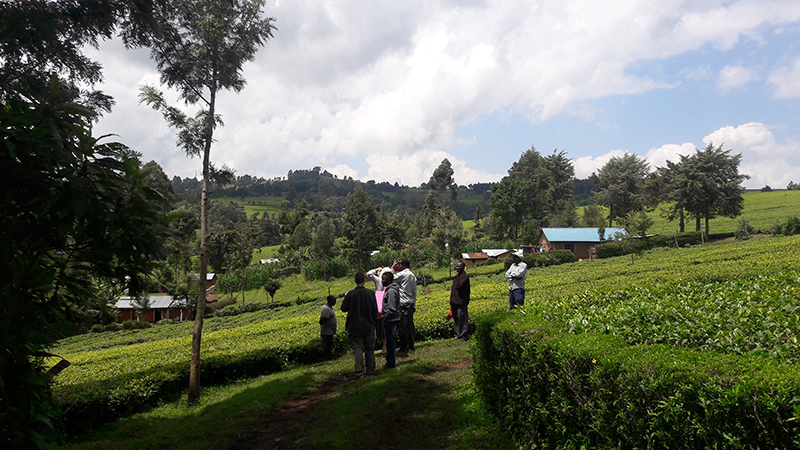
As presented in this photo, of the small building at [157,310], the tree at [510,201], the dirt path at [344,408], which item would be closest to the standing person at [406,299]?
the dirt path at [344,408]

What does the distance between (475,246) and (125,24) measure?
55574 millimetres

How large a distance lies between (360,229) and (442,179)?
36.2 meters

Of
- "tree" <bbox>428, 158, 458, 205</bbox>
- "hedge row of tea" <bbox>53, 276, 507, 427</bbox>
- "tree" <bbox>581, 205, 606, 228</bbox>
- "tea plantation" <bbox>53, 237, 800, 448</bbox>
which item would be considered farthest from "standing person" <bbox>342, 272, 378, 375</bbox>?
"tree" <bbox>428, 158, 458, 205</bbox>

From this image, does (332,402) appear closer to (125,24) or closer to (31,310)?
(31,310)

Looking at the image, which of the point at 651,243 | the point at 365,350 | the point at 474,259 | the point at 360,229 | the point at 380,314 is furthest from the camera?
the point at 360,229

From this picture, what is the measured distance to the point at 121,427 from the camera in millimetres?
7453

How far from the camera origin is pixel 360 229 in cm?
6197

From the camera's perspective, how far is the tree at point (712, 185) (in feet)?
155

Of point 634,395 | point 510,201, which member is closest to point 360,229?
point 510,201

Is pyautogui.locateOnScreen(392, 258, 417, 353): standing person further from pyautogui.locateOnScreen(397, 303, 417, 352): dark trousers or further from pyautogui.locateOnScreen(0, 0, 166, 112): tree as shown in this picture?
pyautogui.locateOnScreen(0, 0, 166, 112): tree

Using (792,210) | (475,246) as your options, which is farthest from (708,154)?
(475,246)

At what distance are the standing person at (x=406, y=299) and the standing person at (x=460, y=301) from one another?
3.73ft

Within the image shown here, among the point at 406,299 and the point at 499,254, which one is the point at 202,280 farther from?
the point at 499,254

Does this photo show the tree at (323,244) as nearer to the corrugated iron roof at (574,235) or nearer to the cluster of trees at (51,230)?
the corrugated iron roof at (574,235)
